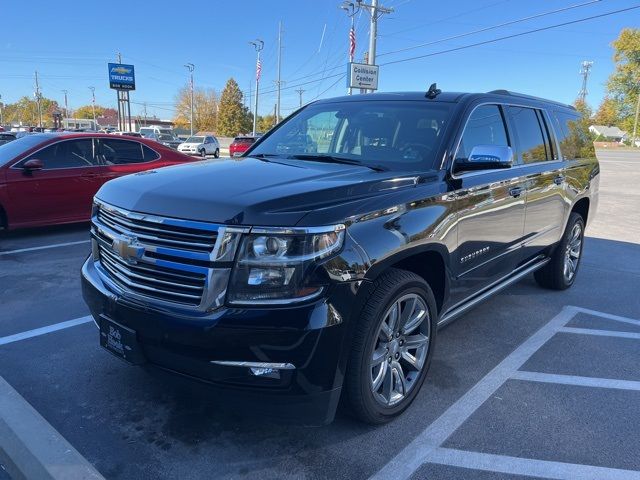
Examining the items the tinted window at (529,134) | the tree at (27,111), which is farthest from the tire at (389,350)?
the tree at (27,111)

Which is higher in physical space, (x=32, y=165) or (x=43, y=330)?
(x=32, y=165)

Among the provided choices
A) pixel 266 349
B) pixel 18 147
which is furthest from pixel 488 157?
pixel 18 147

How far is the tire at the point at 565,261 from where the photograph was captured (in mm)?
5578

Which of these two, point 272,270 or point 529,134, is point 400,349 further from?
point 529,134

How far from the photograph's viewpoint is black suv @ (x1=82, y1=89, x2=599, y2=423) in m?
2.36

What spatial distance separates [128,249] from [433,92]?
8.48ft

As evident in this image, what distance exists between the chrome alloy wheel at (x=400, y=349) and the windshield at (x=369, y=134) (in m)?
0.96

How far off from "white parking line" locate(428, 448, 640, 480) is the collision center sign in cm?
2013

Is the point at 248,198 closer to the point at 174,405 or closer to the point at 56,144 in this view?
the point at 174,405

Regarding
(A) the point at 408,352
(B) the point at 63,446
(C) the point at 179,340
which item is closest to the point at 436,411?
(A) the point at 408,352

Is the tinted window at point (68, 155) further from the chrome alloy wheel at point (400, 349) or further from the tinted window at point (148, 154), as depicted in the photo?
the chrome alloy wheel at point (400, 349)

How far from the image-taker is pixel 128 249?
2688 millimetres

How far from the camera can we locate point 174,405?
10.4ft

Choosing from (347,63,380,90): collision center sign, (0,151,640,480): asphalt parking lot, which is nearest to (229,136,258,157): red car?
(347,63,380,90): collision center sign
